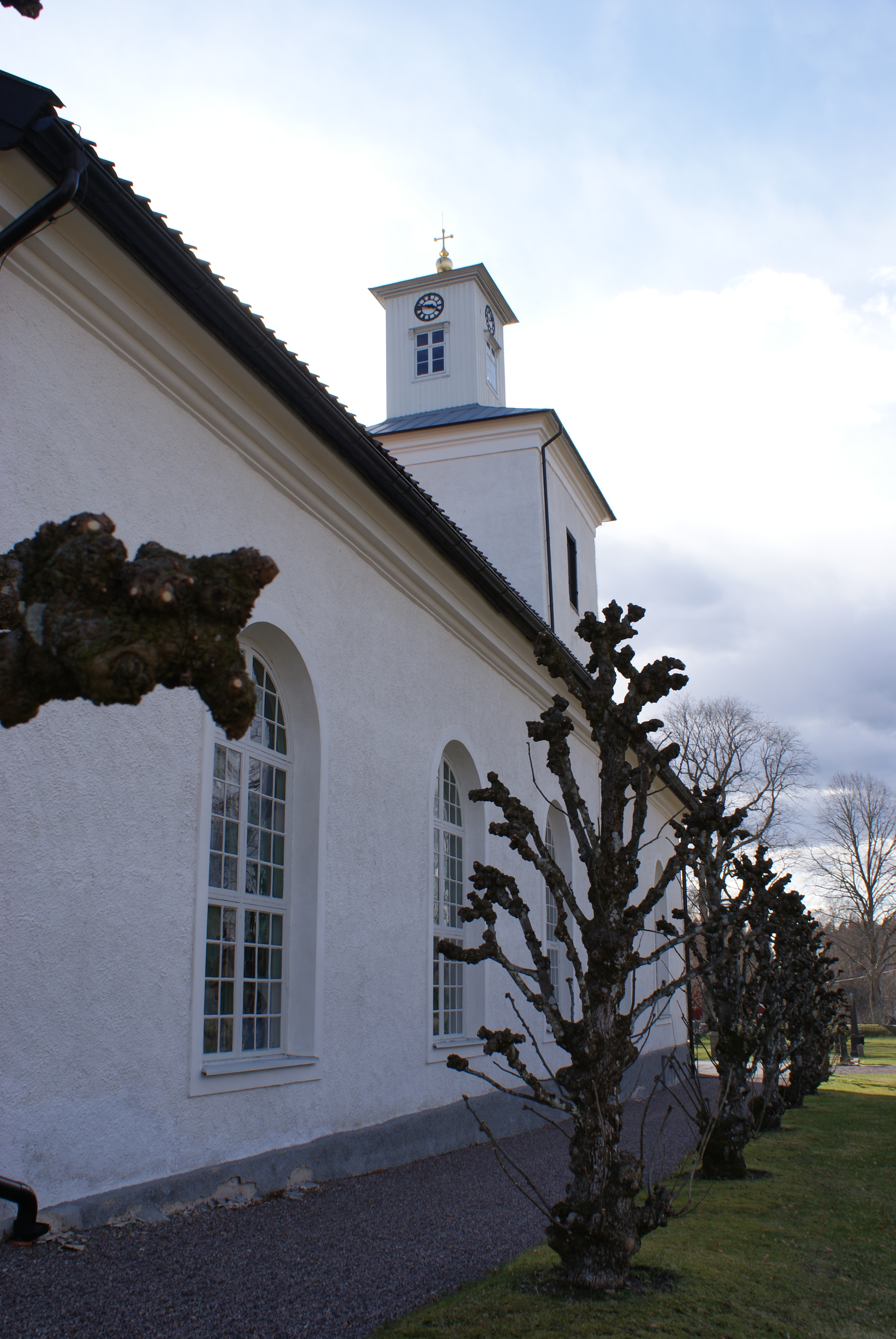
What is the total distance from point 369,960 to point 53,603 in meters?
6.46

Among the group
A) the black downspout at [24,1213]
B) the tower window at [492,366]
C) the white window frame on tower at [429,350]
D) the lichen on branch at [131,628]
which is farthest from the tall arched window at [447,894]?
the tower window at [492,366]

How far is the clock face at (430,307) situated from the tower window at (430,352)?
0.95 feet

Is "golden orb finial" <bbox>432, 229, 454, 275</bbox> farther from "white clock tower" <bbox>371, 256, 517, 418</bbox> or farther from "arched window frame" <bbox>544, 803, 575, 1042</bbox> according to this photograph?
"arched window frame" <bbox>544, 803, 575, 1042</bbox>

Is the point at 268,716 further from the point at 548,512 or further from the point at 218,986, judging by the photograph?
the point at 548,512

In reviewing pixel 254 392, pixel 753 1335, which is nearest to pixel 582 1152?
pixel 753 1335

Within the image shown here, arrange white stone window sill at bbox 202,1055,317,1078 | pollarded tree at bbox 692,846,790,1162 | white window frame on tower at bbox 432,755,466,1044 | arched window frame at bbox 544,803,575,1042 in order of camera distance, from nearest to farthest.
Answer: white stone window sill at bbox 202,1055,317,1078 → pollarded tree at bbox 692,846,790,1162 → white window frame on tower at bbox 432,755,466,1044 → arched window frame at bbox 544,803,575,1042

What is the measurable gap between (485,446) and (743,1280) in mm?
16326

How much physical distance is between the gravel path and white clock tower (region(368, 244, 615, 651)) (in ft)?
41.3

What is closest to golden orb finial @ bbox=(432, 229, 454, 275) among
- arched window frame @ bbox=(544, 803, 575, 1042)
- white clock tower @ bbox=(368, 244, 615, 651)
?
white clock tower @ bbox=(368, 244, 615, 651)

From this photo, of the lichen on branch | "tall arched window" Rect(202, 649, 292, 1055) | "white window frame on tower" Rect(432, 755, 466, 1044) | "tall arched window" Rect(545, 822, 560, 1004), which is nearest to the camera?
the lichen on branch

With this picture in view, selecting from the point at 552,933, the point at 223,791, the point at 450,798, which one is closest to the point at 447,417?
the point at 552,933

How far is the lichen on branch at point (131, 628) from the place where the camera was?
1.87 metres

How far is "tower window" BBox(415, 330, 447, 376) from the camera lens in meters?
21.8

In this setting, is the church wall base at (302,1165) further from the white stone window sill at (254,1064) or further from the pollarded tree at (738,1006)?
the pollarded tree at (738,1006)
